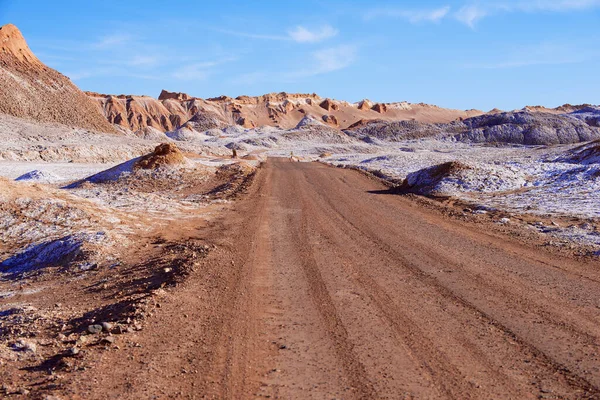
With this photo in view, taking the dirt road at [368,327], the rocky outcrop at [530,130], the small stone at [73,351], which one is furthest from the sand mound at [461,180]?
the rocky outcrop at [530,130]

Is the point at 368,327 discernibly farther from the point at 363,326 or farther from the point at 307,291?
the point at 307,291

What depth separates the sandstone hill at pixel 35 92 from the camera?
66.4 metres

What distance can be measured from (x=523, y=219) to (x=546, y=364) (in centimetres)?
1151

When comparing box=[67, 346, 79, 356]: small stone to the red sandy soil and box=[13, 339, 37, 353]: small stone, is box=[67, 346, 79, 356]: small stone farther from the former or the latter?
box=[13, 339, 37, 353]: small stone

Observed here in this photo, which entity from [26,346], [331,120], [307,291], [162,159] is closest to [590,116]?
[331,120]

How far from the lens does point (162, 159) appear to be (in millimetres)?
30031

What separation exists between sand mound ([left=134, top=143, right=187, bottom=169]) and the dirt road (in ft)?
56.9

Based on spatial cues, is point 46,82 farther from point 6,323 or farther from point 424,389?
point 424,389

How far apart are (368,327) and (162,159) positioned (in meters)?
24.6

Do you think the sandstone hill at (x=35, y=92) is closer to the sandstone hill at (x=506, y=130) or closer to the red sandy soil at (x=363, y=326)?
the red sandy soil at (x=363, y=326)

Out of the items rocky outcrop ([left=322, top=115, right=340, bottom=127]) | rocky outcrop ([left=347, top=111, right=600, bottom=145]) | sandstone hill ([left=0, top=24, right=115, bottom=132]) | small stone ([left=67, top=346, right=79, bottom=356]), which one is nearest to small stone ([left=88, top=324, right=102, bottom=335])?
small stone ([left=67, top=346, right=79, bottom=356])

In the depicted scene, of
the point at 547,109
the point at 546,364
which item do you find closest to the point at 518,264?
the point at 546,364

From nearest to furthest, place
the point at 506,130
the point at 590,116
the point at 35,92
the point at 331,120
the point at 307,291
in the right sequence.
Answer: the point at 307,291 → the point at 35,92 → the point at 506,130 → the point at 590,116 → the point at 331,120

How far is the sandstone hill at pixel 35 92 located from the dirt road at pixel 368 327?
2494 inches
